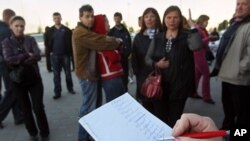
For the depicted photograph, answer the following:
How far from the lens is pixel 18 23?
4582mm

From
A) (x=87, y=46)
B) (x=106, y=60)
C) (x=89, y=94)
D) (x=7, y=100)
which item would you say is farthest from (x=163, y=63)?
(x=7, y=100)

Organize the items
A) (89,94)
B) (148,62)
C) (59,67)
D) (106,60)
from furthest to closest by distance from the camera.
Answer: (59,67) → (89,94) → (106,60) → (148,62)

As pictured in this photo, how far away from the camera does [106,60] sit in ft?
13.2

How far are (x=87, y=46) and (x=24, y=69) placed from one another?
98 centimetres

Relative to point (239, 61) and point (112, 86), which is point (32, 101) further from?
point (239, 61)

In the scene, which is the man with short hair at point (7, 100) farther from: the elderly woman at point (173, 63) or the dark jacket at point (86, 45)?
the elderly woman at point (173, 63)

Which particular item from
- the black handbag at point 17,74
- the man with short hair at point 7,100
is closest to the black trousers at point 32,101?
the black handbag at point 17,74

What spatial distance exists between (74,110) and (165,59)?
300cm

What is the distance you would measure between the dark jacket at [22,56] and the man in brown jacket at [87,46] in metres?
0.73

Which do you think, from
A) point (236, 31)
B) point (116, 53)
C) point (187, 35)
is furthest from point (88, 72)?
point (236, 31)

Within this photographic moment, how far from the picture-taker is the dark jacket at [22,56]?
446 centimetres

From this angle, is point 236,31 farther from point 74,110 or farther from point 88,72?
point 74,110

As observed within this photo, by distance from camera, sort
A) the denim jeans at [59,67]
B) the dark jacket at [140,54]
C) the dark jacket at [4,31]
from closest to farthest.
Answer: the dark jacket at [140,54]
the dark jacket at [4,31]
the denim jeans at [59,67]

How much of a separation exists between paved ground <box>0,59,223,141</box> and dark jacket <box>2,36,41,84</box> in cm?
91
